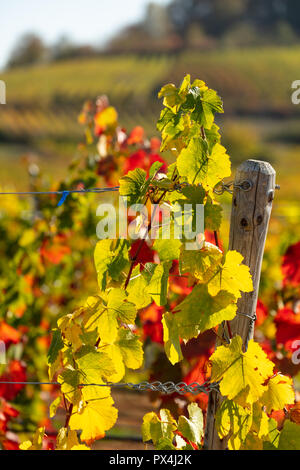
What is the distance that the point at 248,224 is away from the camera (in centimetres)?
120

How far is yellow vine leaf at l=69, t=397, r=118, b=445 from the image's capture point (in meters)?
1.17

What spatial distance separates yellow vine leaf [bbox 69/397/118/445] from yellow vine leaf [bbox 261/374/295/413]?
14.5 inches

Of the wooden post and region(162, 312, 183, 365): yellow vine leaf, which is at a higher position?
the wooden post

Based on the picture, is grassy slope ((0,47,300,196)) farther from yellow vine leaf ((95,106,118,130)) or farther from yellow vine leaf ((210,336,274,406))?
yellow vine leaf ((210,336,274,406))

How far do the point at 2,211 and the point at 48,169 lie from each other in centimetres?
2071

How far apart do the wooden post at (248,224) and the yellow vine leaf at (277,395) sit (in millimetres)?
117

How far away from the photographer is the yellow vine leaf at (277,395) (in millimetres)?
1168

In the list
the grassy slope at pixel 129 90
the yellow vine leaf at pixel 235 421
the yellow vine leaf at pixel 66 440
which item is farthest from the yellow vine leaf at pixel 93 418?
the grassy slope at pixel 129 90

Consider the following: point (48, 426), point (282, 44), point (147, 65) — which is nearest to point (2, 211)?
point (48, 426)

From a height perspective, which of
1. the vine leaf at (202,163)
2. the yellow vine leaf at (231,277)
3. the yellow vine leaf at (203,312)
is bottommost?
the yellow vine leaf at (203,312)

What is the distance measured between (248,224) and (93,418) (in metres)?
0.60

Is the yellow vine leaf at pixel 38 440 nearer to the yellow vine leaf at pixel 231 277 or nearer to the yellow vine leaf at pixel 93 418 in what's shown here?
the yellow vine leaf at pixel 93 418

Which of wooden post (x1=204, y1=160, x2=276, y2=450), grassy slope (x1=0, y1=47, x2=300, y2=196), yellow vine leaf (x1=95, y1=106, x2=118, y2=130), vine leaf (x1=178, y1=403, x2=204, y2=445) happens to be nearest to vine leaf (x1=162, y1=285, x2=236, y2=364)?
wooden post (x1=204, y1=160, x2=276, y2=450)

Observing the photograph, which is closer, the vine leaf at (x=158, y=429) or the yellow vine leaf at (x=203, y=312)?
the yellow vine leaf at (x=203, y=312)
